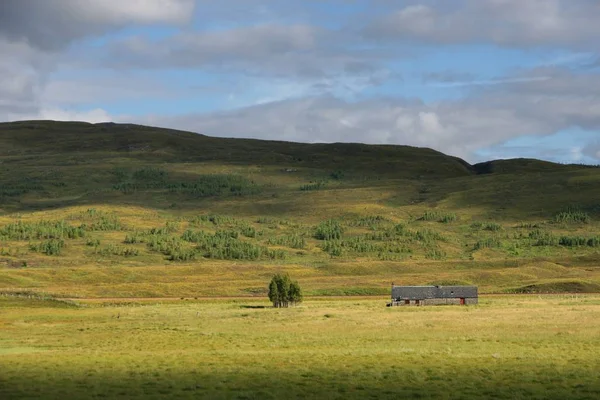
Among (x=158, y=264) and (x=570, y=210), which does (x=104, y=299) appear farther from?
(x=570, y=210)

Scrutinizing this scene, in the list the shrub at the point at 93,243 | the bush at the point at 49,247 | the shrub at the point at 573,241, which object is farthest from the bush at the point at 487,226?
the bush at the point at 49,247

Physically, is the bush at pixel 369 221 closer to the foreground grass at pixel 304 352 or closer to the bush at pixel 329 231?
the bush at pixel 329 231

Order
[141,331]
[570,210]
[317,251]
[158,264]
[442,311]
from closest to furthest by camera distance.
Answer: [141,331] → [442,311] → [158,264] → [317,251] → [570,210]

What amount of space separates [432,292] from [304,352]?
37.0 metres

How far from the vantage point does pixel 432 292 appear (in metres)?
80.7

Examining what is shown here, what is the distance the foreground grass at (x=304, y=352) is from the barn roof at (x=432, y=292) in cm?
443

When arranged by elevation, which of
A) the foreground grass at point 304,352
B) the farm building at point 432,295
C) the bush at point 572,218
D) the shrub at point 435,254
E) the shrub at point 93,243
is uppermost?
the bush at point 572,218

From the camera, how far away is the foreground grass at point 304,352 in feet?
113

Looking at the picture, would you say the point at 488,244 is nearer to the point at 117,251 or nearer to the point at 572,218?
the point at 572,218

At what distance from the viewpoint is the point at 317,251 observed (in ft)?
460

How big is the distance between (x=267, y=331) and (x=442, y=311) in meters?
18.5

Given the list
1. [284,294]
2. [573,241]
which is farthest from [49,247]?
[573,241]

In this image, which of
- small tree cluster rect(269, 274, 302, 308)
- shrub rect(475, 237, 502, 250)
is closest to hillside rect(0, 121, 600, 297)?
shrub rect(475, 237, 502, 250)

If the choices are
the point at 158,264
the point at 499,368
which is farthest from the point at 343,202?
the point at 499,368
